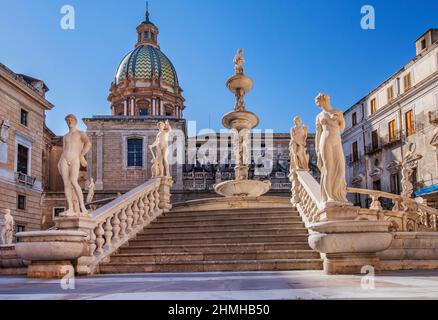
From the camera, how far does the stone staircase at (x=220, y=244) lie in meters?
9.08

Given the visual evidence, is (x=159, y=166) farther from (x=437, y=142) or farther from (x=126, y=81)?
(x=126, y=81)

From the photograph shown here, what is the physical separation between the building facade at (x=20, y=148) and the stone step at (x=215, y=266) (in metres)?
22.9

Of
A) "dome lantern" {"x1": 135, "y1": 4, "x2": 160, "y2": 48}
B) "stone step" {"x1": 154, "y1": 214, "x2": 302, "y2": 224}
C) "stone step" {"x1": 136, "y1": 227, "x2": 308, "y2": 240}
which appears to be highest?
"dome lantern" {"x1": 135, "y1": 4, "x2": 160, "y2": 48}

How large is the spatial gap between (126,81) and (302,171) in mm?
45227

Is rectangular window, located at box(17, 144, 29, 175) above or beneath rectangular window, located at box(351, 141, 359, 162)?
beneath

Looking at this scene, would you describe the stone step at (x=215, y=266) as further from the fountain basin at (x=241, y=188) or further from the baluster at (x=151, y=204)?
the fountain basin at (x=241, y=188)

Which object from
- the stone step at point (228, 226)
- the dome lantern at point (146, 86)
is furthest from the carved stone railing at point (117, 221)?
the dome lantern at point (146, 86)

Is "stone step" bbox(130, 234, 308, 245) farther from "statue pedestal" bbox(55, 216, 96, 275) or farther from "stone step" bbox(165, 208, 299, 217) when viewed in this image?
"statue pedestal" bbox(55, 216, 96, 275)

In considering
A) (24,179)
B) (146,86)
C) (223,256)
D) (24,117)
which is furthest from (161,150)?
(146,86)

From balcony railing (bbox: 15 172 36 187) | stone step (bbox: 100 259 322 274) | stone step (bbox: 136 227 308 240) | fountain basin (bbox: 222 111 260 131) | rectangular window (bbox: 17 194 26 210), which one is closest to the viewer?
stone step (bbox: 100 259 322 274)

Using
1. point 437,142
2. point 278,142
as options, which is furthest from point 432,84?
point 278,142

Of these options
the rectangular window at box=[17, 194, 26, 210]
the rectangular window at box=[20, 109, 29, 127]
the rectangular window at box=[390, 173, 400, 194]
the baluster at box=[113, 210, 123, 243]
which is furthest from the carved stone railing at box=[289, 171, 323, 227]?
the rectangular window at box=[390, 173, 400, 194]

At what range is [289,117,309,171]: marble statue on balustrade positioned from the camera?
536 inches
